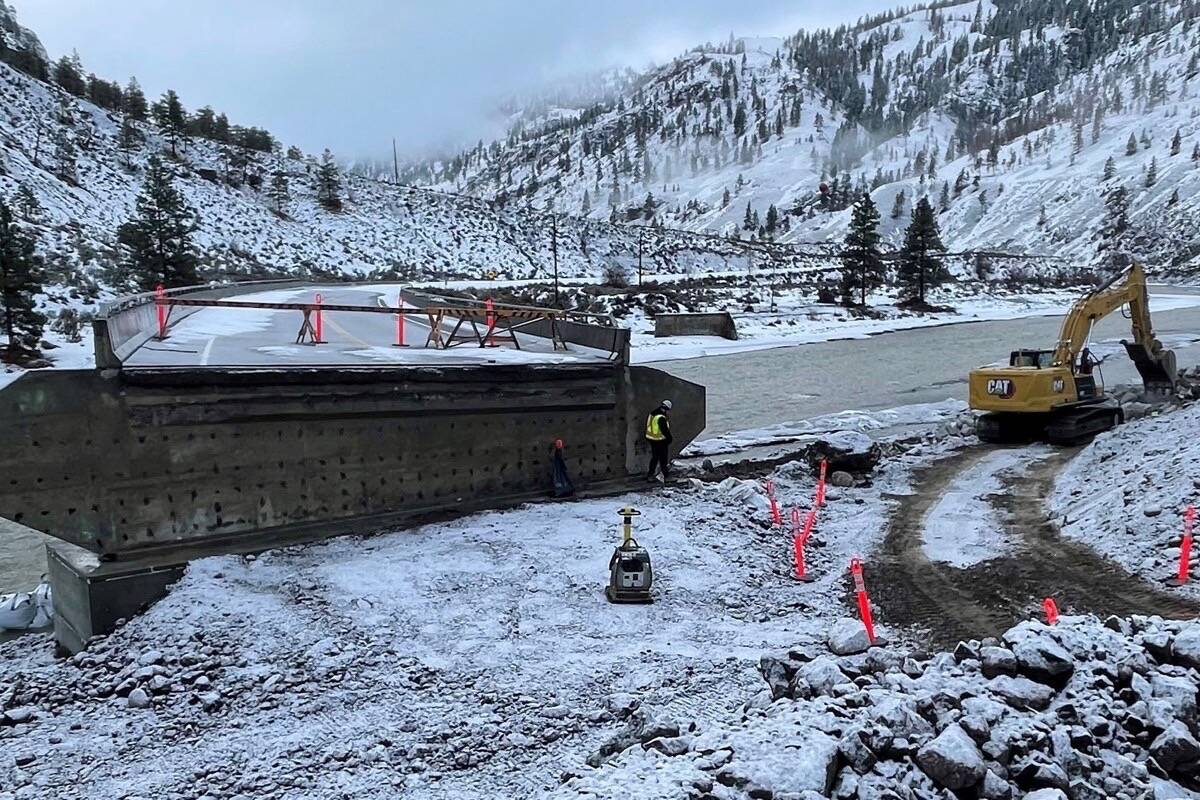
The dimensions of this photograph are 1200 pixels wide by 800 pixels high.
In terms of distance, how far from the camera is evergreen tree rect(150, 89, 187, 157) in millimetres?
61156

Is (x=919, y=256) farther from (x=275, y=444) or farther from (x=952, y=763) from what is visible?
(x=952, y=763)

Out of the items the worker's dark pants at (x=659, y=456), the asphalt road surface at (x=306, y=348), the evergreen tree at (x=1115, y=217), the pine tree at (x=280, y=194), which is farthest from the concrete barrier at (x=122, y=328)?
the evergreen tree at (x=1115, y=217)

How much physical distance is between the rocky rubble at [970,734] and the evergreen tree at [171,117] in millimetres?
67717

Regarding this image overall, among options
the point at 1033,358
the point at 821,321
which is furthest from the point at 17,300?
the point at 821,321

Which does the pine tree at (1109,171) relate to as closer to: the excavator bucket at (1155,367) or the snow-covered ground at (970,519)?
the excavator bucket at (1155,367)

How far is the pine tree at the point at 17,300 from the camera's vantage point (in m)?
22.1

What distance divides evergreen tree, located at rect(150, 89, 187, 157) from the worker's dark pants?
199 feet

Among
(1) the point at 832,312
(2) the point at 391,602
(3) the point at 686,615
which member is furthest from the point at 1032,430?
(1) the point at 832,312

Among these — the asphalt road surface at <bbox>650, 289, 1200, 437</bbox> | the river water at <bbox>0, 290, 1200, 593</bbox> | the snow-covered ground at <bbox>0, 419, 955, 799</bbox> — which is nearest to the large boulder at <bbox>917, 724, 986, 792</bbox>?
the snow-covered ground at <bbox>0, 419, 955, 799</bbox>

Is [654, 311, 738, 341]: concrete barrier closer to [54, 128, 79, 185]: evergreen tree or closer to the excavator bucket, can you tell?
the excavator bucket

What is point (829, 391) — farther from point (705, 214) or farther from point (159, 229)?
point (705, 214)

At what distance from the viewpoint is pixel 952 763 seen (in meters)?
4.45

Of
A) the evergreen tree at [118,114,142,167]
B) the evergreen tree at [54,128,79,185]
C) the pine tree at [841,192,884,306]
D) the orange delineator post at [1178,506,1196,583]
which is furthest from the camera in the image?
the evergreen tree at [118,114,142,167]

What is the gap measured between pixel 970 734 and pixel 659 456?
8660 mm
